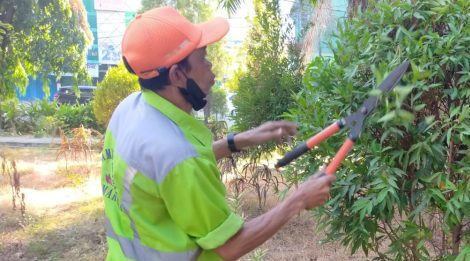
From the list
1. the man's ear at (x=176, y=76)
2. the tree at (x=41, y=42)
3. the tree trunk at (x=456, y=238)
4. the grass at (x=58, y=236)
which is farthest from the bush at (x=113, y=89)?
the man's ear at (x=176, y=76)

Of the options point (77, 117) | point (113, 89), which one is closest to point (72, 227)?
point (113, 89)

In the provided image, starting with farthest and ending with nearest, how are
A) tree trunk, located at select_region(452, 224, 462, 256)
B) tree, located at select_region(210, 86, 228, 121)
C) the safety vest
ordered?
tree, located at select_region(210, 86, 228, 121), tree trunk, located at select_region(452, 224, 462, 256), the safety vest

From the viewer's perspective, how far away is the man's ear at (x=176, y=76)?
5.48 ft

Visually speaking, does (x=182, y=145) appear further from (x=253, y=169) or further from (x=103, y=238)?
(x=253, y=169)

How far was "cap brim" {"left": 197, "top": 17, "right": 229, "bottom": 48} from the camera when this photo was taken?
1713 mm

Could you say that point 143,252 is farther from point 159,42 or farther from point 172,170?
point 159,42

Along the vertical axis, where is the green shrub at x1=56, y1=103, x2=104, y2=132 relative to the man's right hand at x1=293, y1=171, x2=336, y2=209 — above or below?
below

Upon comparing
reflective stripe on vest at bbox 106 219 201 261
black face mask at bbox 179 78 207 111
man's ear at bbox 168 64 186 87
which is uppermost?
man's ear at bbox 168 64 186 87

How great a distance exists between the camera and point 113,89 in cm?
1220

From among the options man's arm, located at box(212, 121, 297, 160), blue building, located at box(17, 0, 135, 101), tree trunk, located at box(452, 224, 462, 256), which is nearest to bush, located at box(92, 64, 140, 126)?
man's arm, located at box(212, 121, 297, 160)

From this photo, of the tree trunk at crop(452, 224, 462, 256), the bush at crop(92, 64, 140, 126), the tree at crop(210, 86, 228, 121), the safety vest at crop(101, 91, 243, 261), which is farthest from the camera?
the tree at crop(210, 86, 228, 121)

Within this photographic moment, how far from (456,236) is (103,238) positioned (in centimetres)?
367

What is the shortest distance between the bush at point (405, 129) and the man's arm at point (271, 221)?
0.62 meters

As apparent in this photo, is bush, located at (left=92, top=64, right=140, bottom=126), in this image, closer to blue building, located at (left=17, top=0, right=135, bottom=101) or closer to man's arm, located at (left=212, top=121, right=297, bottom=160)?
man's arm, located at (left=212, top=121, right=297, bottom=160)
